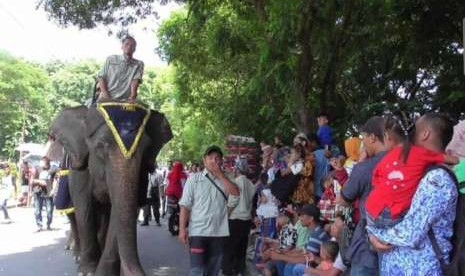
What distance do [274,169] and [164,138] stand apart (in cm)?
314

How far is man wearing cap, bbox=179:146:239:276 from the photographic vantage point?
23.0 ft

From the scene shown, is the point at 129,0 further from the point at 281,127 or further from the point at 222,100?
the point at 222,100

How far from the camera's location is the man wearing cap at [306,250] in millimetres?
7062

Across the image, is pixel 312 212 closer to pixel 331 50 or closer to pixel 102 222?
pixel 102 222

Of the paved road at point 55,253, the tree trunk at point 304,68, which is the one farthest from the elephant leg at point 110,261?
the tree trunk at point 304,68

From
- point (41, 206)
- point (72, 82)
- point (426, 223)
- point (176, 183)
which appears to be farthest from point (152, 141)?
point (72, 82)

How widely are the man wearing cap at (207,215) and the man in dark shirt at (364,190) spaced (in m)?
2.43

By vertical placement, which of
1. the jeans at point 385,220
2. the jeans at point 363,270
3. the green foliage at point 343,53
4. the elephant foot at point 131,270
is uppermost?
the green foliage at point 343,53

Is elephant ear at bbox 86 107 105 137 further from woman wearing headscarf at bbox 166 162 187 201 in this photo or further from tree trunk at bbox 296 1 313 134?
woman wearing headscarf at bbox 166 162 187 201

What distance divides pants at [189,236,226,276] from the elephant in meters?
0.59

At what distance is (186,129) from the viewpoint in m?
47.4

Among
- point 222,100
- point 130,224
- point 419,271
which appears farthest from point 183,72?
point 419,271

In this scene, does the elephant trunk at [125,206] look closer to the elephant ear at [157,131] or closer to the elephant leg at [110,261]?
the elephant leg at [110,261]

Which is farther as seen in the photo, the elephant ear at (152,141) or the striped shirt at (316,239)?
the elephant ear at (152,141)
